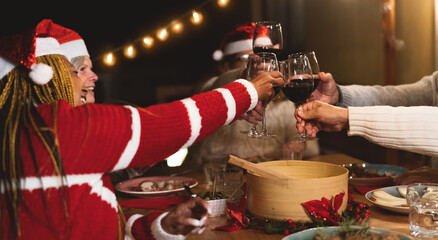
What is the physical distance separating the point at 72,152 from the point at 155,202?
2.21 ft

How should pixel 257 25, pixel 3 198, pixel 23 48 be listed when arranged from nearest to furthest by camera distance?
pixel 3 198 → pixel 23 48 → pixel 257 25

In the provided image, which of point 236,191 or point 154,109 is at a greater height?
point 154,109

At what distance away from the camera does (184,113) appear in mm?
1063

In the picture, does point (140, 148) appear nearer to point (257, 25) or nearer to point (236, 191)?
point (236, 191)

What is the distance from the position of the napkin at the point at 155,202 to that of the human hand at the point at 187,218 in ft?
1.40

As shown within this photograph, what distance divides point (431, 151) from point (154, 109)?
35.7 inches

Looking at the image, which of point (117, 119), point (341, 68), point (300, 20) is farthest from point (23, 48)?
point (300, 20)

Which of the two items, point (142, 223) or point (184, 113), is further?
point (142, 223)

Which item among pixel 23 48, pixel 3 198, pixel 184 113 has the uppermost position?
pixel 23 48

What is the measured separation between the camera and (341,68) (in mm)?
5340

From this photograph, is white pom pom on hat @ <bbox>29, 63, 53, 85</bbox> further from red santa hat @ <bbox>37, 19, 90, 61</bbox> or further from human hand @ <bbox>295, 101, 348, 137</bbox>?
human hand @ <bbox>295, 101, 348, 137</bbox>

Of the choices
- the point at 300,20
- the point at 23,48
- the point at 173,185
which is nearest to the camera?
the point at 23,48

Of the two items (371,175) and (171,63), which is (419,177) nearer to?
(371,175)

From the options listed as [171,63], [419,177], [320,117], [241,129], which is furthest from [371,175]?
[171,63]
